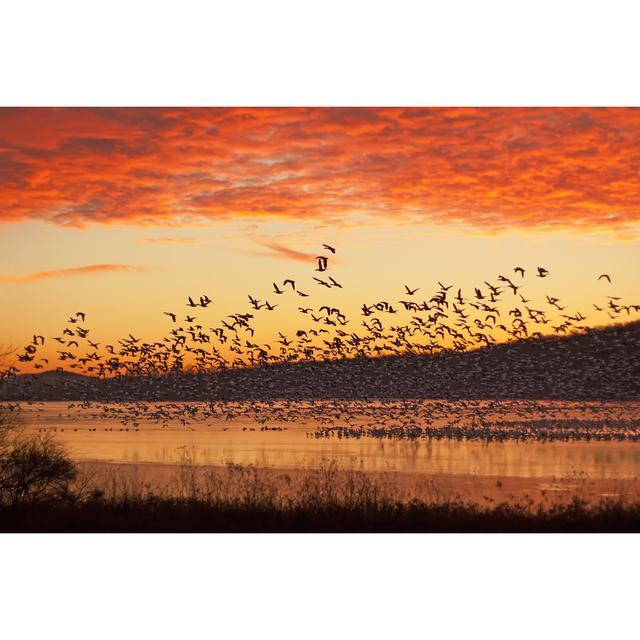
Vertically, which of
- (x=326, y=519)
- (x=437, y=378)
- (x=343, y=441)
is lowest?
(x=326, y=519)

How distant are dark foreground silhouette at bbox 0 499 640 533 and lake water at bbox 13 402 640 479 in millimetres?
1910

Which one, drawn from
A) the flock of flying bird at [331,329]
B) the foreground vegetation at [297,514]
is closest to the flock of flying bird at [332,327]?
the flock of flying bird at [331,329]

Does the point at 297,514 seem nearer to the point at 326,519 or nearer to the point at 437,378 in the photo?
the point at 326,519

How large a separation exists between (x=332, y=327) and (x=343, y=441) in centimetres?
638

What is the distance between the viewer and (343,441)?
1723 cm

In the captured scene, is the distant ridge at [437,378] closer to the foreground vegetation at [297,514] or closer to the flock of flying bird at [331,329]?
the flock of flying bird at [331,329]

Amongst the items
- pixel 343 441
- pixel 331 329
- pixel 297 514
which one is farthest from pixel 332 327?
pixel 343 441

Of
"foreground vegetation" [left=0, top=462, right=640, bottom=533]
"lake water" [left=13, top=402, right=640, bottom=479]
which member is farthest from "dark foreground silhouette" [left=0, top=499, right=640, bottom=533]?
"lake water" [left=13, top=402, right=640, bottom=479]

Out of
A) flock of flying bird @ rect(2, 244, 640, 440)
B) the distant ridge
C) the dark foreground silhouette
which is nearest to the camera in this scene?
the dark foreground silhouette

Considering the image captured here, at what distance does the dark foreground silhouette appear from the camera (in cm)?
859

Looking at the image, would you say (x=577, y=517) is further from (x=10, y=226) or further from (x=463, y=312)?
(x=10, y=226)

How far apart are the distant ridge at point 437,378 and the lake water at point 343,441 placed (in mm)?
696

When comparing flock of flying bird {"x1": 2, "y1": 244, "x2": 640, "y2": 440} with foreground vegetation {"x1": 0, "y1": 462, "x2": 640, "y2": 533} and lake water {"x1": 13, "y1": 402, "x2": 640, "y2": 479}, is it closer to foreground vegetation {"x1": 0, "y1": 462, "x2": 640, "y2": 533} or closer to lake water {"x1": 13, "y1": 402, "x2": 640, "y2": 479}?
lake water {"x1": 13, "y1": 402, "x2": 640, "y2": 479}

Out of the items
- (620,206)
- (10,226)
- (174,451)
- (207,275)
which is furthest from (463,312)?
(174,451)
